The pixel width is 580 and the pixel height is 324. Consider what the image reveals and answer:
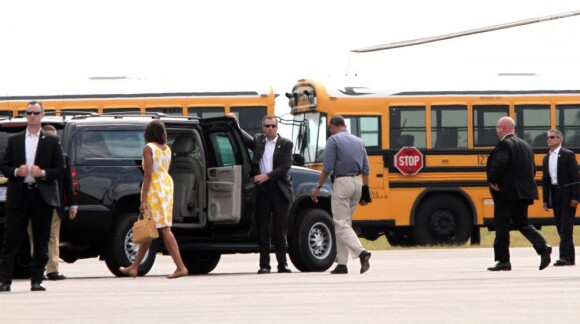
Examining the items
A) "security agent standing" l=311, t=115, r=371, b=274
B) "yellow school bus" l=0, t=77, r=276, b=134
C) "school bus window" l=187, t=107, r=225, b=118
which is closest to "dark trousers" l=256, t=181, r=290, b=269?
"security agent standing" l=311, t=115, r=371, b=274

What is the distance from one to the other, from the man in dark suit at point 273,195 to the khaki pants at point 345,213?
0.87 m

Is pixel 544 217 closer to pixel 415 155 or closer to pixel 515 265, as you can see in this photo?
pixel 415 155

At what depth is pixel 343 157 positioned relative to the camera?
749 inches

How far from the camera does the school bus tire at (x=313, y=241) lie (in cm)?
2017

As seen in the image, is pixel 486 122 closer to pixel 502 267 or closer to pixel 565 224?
pixel 565 224

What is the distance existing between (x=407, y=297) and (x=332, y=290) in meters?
1.41

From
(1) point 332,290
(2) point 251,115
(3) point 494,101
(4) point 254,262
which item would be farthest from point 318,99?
(1) point 332,290

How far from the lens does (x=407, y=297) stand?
13938 millimetres

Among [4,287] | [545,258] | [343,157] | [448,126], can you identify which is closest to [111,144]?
[343,157]

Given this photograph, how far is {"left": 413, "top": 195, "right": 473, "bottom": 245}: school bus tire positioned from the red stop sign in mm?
680

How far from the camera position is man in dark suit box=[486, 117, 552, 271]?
1916 centimetres

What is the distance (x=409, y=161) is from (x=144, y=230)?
554 inches

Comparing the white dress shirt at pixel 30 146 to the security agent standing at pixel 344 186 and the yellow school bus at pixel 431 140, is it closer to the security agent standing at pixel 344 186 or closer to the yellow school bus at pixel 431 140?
the security agent standing at pixel 344 186

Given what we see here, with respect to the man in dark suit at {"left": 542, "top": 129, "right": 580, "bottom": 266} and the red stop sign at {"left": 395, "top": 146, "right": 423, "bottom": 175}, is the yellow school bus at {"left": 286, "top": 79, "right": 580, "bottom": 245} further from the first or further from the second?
the man in dark suit at {"left": 542, "top": 129, "right": 580, "bottom": 266}
